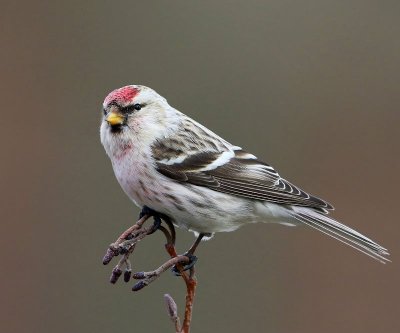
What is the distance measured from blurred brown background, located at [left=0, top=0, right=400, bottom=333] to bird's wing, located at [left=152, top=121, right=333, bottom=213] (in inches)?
50.8

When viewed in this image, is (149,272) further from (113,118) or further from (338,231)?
(338,231)

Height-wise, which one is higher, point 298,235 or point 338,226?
point 338,226

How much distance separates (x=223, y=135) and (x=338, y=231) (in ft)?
7.03

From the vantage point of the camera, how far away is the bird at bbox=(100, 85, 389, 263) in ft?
9.20

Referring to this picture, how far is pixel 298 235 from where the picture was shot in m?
5.20

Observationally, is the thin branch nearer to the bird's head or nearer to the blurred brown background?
the bird's head

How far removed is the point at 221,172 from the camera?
9.93 ft

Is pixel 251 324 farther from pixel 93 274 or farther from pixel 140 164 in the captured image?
pixel 140 164

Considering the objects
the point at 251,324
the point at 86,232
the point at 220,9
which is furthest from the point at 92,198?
the point at 220,9

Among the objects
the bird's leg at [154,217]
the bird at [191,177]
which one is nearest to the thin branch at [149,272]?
the bird's leg at [154,217]

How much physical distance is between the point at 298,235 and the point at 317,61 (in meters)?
1.31

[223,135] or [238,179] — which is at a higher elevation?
[238,179]

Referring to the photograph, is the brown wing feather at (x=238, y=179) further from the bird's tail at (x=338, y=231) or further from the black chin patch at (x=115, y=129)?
the black chin patch at (x=115, y=129)

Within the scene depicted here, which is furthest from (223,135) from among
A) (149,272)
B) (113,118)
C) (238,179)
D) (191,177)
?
(149,272)
